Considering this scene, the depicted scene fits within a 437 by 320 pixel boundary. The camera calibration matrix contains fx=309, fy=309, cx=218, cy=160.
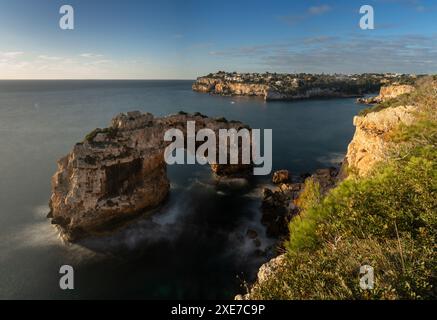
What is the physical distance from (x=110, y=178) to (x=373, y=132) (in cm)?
2169

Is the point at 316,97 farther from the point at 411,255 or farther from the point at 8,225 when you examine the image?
the point at 411,255

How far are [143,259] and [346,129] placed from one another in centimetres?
5258

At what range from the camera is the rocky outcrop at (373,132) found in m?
20.7

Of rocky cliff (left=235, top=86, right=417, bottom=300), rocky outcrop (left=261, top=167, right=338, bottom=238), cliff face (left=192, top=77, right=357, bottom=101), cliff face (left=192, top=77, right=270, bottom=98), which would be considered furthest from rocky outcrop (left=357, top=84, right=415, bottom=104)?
rocky cliff (left=235, top=86, right=417, bottom=300)

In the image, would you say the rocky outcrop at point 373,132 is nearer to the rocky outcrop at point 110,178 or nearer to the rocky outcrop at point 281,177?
the rocky outcrop at point 281,177

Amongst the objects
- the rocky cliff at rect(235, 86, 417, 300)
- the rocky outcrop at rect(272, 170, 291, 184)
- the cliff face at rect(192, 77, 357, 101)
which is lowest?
the rocky outcrop at rect(272, 170, 291, 184)

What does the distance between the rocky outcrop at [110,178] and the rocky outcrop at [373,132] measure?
17.5m

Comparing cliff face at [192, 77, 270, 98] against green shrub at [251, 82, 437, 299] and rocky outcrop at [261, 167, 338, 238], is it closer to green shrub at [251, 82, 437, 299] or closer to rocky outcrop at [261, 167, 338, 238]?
rocky outcrop at [261, 167, 338, 238]

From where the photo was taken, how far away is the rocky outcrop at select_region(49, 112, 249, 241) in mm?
24828

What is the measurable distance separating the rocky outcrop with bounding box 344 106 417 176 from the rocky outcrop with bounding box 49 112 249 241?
17504mm

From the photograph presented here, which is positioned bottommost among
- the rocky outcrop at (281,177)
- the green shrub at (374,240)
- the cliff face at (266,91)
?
the rocky outcrop at (281,177)

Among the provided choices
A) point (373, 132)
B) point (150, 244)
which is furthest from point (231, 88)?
point (150, 244)

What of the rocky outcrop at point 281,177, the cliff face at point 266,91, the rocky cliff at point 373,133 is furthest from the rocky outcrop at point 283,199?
the cliff face at point 266,91

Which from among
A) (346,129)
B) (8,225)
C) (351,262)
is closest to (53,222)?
(8,225)
